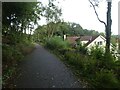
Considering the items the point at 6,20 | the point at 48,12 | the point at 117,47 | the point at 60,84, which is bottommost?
the point at 60,84

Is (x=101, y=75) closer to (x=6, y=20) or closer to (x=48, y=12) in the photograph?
(x=6, y=20)

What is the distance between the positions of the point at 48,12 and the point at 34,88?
42776mm

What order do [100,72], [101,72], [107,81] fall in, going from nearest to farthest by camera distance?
[107,81], [101,72], [100,72]

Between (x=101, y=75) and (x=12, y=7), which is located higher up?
(x=12, y=7)

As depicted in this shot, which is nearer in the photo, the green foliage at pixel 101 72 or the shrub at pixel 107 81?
the shrub at pixel 107 81

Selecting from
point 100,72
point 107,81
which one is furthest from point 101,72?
point 107,81

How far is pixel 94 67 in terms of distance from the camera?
47.9 ft

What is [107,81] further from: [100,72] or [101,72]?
[100,72]

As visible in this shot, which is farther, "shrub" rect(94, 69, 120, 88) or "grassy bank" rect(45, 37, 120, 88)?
"grassy bank" rect(45, 37, 120, 88)

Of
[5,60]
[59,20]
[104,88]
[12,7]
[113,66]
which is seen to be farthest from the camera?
[59,20]

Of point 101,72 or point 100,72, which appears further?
point 100,72

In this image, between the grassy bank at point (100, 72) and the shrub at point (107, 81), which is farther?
the grassy bank at point (100, 72)

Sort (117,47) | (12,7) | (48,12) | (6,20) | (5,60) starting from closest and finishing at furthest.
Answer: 1. (117,47)
2. (5,60)
3. (12,7)
4. (6,20)
5. (48,12)

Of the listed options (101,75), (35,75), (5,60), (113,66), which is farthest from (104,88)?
(5,60)
